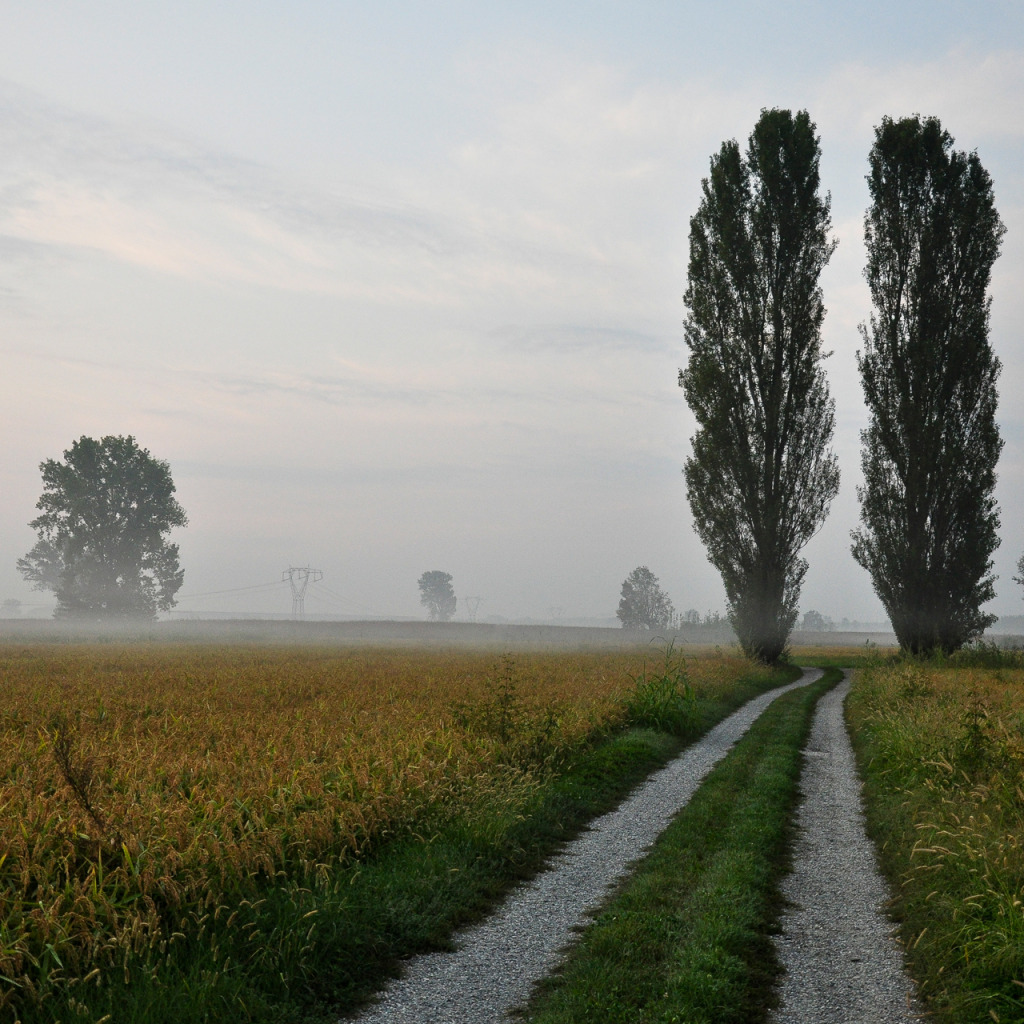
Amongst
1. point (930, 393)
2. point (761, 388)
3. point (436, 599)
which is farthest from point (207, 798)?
point (436, 599)

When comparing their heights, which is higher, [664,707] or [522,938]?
[664,707]

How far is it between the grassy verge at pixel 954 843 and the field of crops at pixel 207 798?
414 centimetres

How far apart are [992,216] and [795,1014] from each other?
132ft

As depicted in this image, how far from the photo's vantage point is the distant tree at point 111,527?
216 feet

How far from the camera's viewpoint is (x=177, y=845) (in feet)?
22.2

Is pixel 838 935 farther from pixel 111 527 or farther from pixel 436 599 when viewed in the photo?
pixel 436 599

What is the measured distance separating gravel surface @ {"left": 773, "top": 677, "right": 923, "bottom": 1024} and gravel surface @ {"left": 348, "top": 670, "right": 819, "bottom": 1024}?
1.62 meters

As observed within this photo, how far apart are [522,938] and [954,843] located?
174 inches

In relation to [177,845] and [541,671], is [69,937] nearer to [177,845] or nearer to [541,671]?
[177,845]

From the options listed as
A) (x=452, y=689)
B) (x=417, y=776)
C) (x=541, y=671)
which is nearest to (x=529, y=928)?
(x=417, y=776)

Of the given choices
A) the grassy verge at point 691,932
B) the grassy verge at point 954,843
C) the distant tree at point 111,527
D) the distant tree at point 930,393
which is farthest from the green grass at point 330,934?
the distant tree at point 111,527

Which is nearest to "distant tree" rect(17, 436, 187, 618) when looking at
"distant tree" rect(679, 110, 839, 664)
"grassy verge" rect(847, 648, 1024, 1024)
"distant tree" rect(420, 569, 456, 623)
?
"distant tree" rect(679, 110, 839, 664)

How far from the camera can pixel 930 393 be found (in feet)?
119

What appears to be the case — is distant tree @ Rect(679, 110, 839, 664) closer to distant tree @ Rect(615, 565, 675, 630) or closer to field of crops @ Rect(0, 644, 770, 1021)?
field of crops @ Rect(0, 644, 770, 1021)
